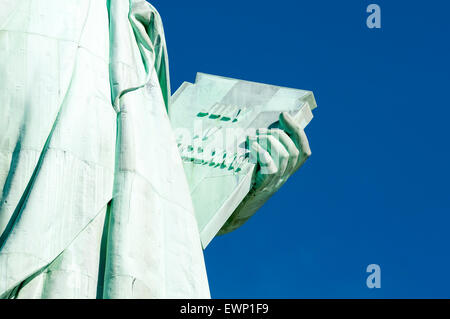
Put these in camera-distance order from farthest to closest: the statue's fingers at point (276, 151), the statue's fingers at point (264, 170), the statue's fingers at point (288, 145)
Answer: the statue's fingers at point (288, 145)
the statue's fingers at point (276, 151)
the statue's fingers at point (264, 170)

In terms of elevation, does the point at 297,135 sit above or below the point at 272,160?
above

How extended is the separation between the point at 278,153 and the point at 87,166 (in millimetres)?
3263

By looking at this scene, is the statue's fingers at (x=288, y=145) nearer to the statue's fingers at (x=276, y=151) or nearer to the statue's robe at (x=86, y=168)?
the statue's fingers at (x=276, y=151)

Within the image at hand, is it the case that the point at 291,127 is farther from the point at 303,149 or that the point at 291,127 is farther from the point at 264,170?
the point at 264,170

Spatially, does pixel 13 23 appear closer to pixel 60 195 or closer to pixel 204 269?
pixel 60 195

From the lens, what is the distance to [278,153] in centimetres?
1234

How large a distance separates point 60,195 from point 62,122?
2.21ft

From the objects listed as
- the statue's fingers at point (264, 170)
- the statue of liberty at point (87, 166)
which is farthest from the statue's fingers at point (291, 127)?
the statue of liberty at point (87, 166)

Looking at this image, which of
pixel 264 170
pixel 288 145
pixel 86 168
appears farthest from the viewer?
pixel 288 145

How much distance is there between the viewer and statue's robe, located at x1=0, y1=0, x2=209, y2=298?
8906mm

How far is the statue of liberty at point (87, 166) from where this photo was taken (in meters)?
8.91

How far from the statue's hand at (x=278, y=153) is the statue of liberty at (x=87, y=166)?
5.17 feet

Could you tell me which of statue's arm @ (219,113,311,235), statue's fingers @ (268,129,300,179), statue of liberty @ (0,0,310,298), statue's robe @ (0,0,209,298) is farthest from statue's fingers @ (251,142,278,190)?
statue's robe @ (0,0,209,298)

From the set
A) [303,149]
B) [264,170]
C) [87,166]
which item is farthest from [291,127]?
[87,166]
